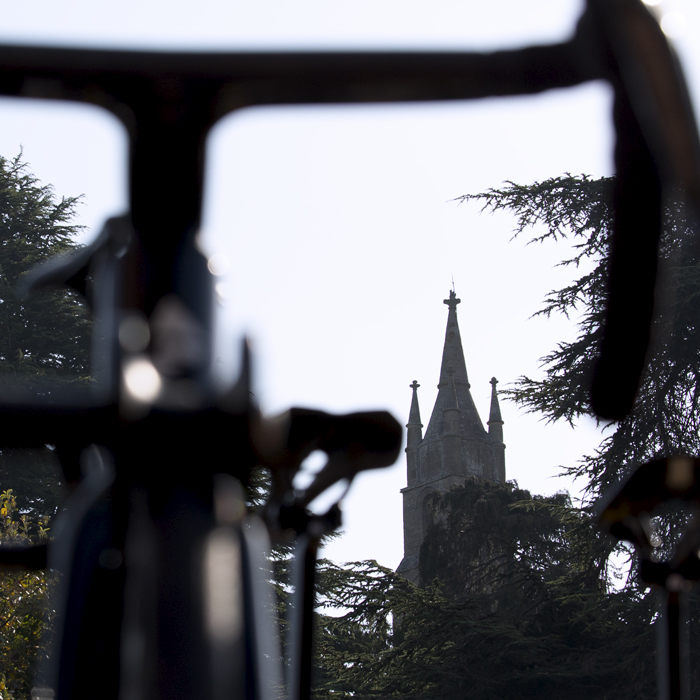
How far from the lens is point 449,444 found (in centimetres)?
3919

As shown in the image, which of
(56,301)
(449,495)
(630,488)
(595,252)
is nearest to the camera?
(630,488)

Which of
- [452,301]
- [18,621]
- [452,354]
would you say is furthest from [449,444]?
[18,621]

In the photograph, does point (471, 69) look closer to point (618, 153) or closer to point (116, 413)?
point (618, 153)

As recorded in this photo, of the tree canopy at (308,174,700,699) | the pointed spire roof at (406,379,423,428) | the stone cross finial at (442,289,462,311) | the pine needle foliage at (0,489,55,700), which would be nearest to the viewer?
the pine needle foliage at (0,489,55,700)

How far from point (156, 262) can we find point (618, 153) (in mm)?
270

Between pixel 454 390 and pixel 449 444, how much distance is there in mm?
2381

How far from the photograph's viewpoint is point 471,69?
0.49m

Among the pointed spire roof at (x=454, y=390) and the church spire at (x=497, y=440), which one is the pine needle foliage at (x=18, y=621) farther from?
the church spire at (x=497, y=440)

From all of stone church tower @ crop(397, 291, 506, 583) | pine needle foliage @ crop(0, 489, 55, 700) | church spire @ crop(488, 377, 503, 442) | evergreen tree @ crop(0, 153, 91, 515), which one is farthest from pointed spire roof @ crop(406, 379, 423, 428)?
pine needle foliage @ crop(0, 489, 55, 700)

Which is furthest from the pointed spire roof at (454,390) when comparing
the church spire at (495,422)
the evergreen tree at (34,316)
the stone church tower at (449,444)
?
the evergreen tree at (34,316)

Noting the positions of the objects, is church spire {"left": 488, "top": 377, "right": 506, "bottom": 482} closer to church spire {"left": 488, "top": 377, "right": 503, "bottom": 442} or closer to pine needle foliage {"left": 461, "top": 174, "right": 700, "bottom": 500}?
church spire {"left": 488, "top": 377, "right": 503, "bottom": 442}

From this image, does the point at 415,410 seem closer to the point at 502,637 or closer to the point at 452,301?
the point at 452,301

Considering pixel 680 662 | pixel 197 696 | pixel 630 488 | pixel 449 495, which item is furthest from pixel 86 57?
pixel 449 495

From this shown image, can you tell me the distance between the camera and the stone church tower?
3872cm
